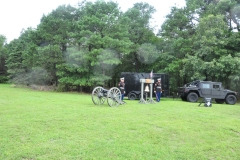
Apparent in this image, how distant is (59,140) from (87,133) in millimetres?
742

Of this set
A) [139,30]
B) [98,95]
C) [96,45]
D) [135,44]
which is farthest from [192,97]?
[139,30]

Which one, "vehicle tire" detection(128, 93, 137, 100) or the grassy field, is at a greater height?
"vehicle tire" detection(128, 93, 137, 100)

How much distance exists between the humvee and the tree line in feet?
4.53

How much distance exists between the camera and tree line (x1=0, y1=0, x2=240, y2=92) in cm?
1644

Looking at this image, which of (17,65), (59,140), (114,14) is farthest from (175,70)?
(17,65)

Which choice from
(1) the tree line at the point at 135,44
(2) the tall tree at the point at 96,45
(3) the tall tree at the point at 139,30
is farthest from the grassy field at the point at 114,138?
(3) the tall tree at the point at 139,30

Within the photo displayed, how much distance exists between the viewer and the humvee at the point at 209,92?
46.4ft

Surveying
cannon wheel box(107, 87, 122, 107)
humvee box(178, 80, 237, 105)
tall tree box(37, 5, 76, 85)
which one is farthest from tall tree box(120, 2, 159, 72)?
cannon wheel box(107, 87, 122, 107)

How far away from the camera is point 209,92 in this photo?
14.1 meters

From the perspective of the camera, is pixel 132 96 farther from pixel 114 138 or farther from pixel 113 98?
pixel 114 138

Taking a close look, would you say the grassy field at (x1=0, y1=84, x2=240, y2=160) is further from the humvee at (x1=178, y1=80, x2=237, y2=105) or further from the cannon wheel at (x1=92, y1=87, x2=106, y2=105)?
the humvee at (x1=178, y1=80, x2=237, y2=105)

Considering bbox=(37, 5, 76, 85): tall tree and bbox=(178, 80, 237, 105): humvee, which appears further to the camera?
bbox=(37, 5, 76, 85): tall tree

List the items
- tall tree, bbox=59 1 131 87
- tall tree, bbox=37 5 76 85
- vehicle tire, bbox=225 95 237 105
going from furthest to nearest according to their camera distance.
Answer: tall tree, bbox=37 5 76 85, tall tree, bbox=59 1 131 87, vehicle tire, bbox=225 95 237 105

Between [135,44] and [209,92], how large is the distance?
10973 millimetres
